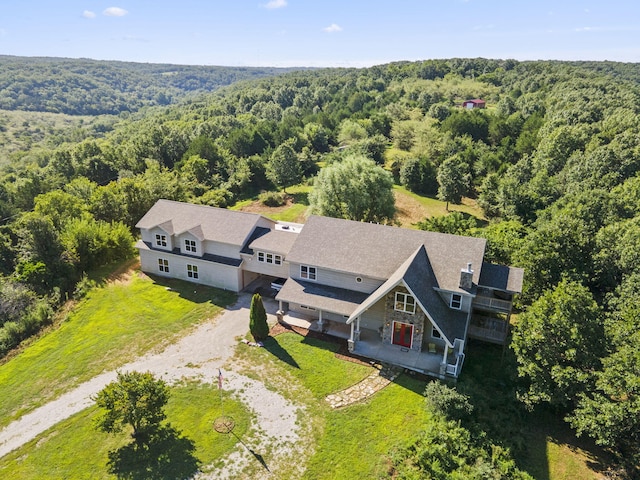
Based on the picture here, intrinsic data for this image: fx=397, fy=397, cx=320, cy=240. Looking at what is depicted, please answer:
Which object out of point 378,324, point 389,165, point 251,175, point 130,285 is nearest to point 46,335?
point 130,285

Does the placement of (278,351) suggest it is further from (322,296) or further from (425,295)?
(425,295)

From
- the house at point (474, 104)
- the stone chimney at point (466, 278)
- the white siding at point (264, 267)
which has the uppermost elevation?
the house at point (474, 104)

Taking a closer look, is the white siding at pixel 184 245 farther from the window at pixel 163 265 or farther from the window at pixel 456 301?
the window at pixel 456 301

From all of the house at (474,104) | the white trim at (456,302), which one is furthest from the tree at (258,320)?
the house at (474,104)

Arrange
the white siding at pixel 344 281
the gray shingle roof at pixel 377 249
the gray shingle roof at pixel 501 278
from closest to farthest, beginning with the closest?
the gray shingle roof at pixel 501 278 → the gray shingle roof at pixel 377 249 → the white siding at pixel 344 281

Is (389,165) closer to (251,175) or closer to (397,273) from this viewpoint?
(251,175)

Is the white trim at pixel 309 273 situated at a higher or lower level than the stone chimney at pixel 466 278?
lower

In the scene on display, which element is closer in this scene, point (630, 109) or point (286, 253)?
point (286, 253)
